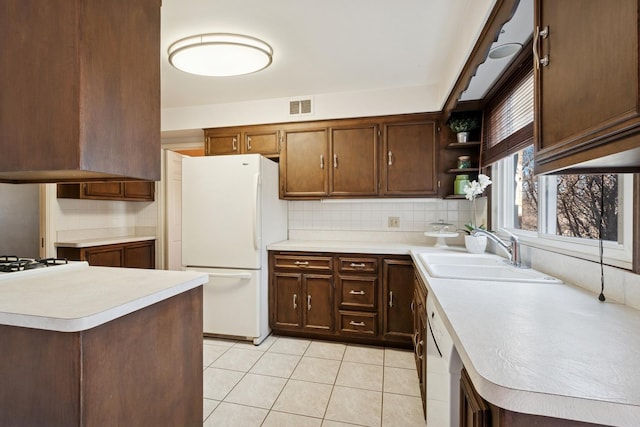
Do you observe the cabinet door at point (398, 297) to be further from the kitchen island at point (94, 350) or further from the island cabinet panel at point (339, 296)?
the kitchen island at point (94, 350)

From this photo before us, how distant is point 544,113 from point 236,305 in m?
2.68

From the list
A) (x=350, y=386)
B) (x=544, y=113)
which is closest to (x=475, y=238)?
(x=350, y=386)

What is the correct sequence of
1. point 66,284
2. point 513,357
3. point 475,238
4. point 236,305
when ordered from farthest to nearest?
point 236,305 < point 475,238 < point 66,284 < point 513,357

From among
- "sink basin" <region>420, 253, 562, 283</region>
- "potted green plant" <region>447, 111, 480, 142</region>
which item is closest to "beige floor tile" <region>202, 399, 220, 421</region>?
"sink basin" <region>420, 253, 562, 283</region>

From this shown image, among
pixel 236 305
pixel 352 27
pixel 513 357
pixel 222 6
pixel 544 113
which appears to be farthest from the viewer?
pixel 236 305

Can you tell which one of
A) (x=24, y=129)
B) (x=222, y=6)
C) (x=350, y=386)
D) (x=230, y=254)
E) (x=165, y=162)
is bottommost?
(x=350, y=386)

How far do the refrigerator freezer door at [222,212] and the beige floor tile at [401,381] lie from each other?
141 cm

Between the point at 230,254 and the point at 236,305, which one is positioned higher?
the point at 230,254

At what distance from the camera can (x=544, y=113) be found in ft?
3.26

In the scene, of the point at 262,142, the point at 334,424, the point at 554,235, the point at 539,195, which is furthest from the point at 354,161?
the point at 334,424

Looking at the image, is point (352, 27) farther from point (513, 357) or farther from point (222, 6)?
point (513, 357)

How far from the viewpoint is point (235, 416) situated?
1.85 m

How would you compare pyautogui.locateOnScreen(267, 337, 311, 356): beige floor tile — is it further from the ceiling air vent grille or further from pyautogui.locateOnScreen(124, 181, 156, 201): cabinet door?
pyautogui.locateOnScreen(124, 181, 156, 201): cabinet door

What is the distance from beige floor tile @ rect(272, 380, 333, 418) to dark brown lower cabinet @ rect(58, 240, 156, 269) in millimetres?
2390
